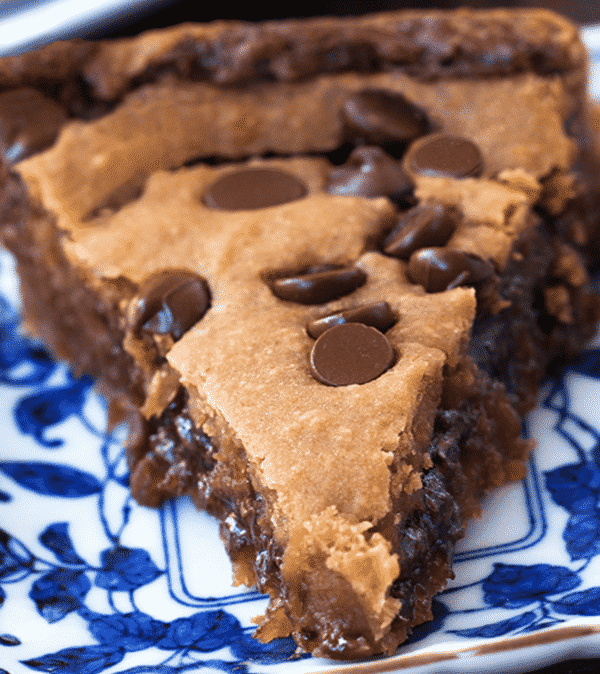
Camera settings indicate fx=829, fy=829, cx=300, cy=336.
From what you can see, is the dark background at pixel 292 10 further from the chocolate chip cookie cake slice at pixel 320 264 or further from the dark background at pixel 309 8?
the chocolate chip cookie cake slice at pixel 320 264

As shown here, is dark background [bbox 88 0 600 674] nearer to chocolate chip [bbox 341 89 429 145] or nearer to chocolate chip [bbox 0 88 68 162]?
chocolate chip [bbox 0 88 68 162]

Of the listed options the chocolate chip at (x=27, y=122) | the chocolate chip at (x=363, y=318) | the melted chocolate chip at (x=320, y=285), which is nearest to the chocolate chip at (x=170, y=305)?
the melted chocolate chip at (x=320, y=285)

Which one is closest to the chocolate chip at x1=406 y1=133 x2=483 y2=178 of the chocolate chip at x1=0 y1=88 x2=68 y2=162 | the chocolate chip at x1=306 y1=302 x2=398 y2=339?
the chocolate chip at x1=306 y1=302 x2=398 y2=339

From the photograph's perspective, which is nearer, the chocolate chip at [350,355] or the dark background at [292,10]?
the chocolate chip at [350,355]

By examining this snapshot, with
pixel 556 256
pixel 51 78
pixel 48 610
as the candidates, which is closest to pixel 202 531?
pixel 48 610

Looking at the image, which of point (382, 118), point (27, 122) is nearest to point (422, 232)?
point (382, 118)

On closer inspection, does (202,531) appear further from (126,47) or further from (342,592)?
(126,47)
